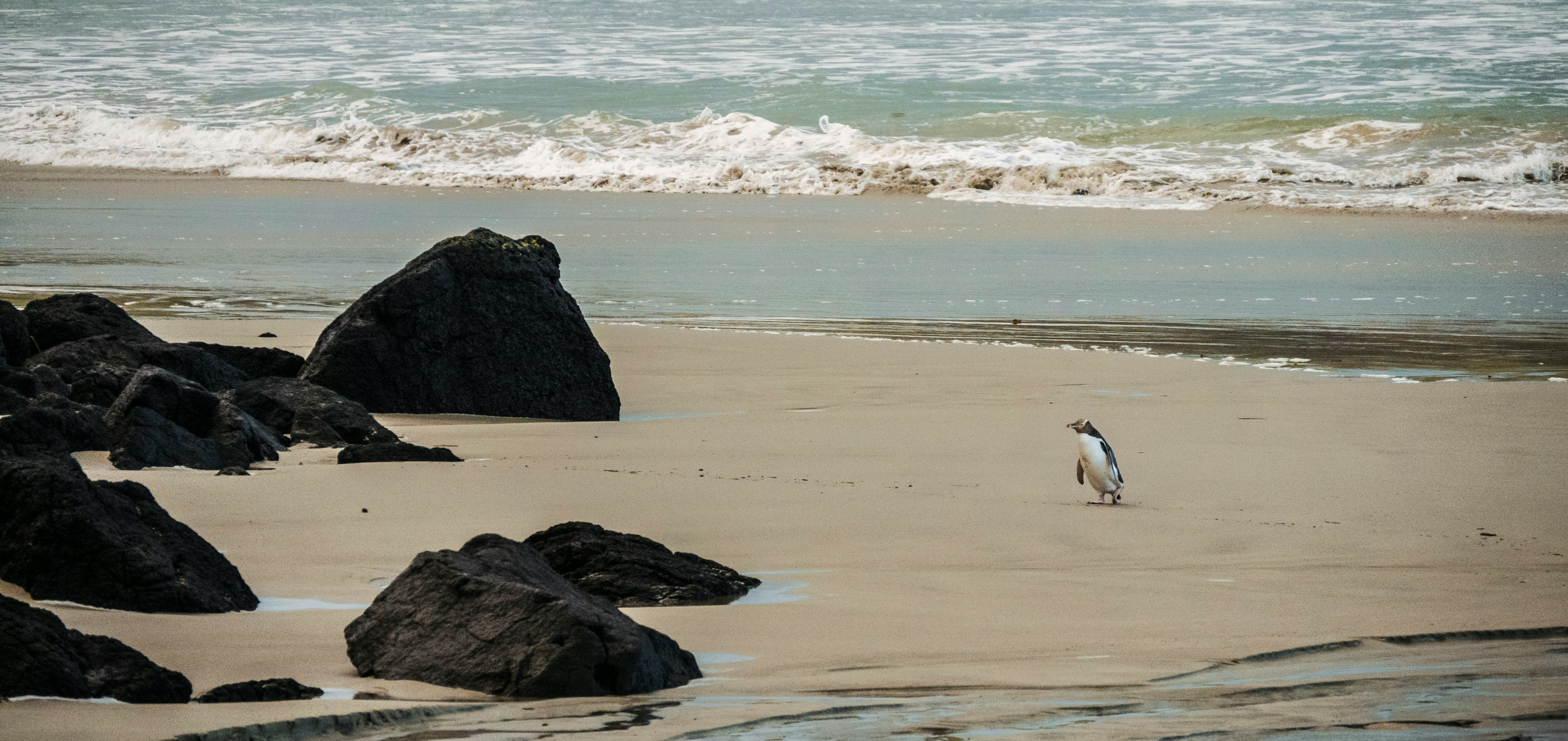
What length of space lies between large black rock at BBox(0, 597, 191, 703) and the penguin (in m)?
3.50

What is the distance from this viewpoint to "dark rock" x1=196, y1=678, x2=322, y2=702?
11.0 feet

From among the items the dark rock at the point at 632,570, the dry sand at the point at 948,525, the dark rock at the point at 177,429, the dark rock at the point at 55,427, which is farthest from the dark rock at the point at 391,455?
the dark rock at the point at 632,570

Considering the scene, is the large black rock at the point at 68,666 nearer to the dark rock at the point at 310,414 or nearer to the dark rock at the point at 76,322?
the dark rock at the point at 310,414

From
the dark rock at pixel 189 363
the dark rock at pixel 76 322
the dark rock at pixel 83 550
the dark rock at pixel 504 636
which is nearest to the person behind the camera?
the dark rock at pixel 504 636

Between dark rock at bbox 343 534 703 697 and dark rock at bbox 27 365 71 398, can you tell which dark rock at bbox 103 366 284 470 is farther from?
dark rock at bbox 343 534 703 697

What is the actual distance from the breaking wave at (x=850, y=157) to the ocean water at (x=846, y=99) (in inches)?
4.1

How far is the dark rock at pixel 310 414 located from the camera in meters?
6.96

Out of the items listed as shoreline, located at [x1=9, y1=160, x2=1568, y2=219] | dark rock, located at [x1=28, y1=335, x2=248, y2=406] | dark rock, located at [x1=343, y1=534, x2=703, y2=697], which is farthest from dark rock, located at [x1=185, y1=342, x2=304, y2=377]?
shoreline, located at [x1=9, y1=160, x2=1568, y2=219]

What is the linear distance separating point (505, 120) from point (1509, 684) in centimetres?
4262

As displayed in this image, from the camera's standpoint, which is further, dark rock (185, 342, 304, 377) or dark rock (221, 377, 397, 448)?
dark rock (185, 342, 304, 377)

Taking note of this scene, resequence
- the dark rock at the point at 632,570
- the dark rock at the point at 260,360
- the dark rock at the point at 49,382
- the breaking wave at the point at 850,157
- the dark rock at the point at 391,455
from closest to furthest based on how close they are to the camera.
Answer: the dark rock at the point at 632,570 → the dark rock at the point at 391,455 → the dark rock at the point at 49,382 → the dark rock at the point at 260,360 → the breaking wave at the point at 850,157

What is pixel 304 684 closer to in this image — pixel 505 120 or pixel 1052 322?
pixel 1052 322

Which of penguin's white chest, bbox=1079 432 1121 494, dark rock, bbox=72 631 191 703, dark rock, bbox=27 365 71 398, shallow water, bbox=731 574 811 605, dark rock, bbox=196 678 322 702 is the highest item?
dark rock, bbox=27 365 71 398

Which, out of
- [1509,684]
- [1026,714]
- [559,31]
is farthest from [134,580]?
[559,31]
